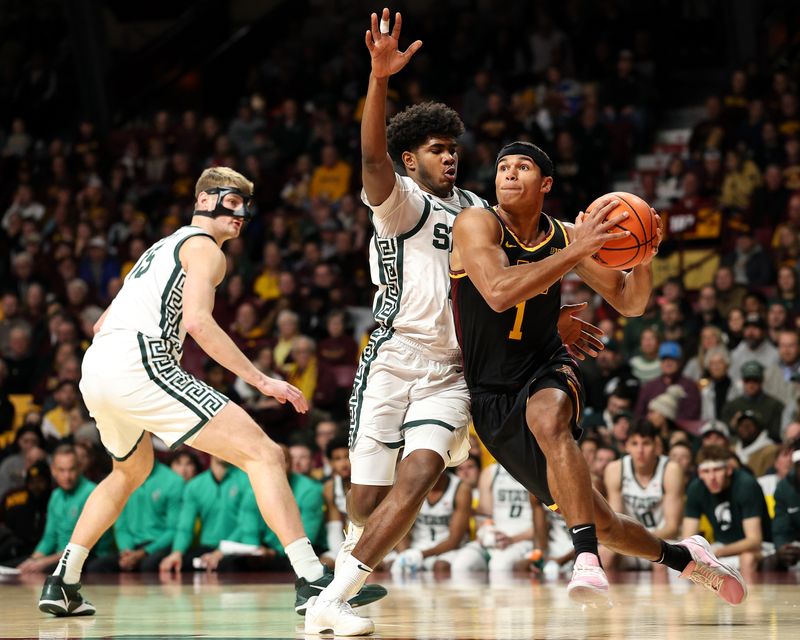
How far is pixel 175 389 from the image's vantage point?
240 inches

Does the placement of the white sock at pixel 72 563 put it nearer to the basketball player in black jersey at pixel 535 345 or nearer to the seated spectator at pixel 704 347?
the basketball player in black jersey at pixel 535 345

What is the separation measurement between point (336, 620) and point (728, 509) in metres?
5.30

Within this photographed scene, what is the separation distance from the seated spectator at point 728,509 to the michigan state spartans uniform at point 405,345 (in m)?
4.46

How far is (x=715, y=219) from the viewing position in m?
13.5

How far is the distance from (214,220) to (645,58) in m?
11.6

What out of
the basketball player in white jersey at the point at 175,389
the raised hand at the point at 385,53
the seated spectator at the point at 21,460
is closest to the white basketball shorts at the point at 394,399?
the basketball player in white jersey at the point at 175,389

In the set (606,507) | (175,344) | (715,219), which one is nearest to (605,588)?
(606,507)

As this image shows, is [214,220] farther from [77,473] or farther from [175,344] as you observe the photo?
[77,473]

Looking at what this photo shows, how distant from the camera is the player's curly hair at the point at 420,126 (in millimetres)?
5809

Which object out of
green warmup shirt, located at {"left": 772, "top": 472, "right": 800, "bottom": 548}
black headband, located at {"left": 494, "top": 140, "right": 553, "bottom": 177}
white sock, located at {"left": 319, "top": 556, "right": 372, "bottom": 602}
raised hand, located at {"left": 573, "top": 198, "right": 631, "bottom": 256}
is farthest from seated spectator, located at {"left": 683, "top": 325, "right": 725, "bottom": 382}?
white sock, located at {"left": 319, "top": 556, "right": 372, "bottom": 602}

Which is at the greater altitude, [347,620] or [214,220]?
[214,220]

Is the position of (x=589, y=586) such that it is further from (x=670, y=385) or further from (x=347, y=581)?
(x=670, y=385)

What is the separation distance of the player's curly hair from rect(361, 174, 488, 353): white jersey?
258mm

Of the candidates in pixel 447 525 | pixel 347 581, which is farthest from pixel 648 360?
pixel 347 581
